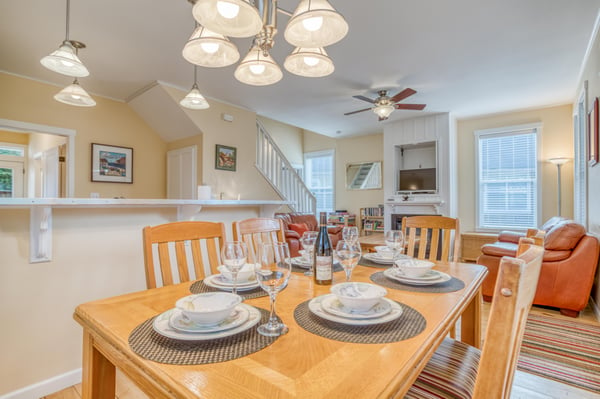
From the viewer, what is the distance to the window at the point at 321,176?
7.65 meters

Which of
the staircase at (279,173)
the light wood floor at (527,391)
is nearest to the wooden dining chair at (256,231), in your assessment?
the light wood floor at (527,391)

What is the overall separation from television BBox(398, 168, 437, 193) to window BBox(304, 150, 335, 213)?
85.4 inches

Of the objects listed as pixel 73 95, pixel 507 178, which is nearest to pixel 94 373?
pixel 73 95

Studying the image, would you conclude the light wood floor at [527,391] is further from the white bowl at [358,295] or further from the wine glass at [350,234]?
the white bowl at [358,295]

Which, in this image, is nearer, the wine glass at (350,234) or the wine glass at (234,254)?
the wine glass at (234,254)

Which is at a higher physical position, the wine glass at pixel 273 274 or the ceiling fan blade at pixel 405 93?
the ceiling fan blade at pixel 405 93

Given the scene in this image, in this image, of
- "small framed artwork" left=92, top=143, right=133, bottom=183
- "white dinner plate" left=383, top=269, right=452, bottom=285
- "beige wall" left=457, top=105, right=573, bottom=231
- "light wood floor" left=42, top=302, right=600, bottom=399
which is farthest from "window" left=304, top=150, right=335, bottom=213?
"white dinner plate" left=383, top=269, right=452, bottom=285

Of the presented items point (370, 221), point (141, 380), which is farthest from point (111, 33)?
point (370, 221)

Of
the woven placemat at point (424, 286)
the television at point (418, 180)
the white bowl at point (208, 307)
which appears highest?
the television at point (418, 180)

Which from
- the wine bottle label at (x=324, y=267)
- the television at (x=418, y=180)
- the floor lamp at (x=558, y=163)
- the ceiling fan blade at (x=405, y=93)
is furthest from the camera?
the television at (x=418, y=180)

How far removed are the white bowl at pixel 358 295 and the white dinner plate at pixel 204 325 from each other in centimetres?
27

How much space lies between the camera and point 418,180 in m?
5.53

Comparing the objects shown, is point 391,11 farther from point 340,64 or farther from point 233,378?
point 233,378

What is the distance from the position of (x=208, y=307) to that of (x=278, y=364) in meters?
0.28
